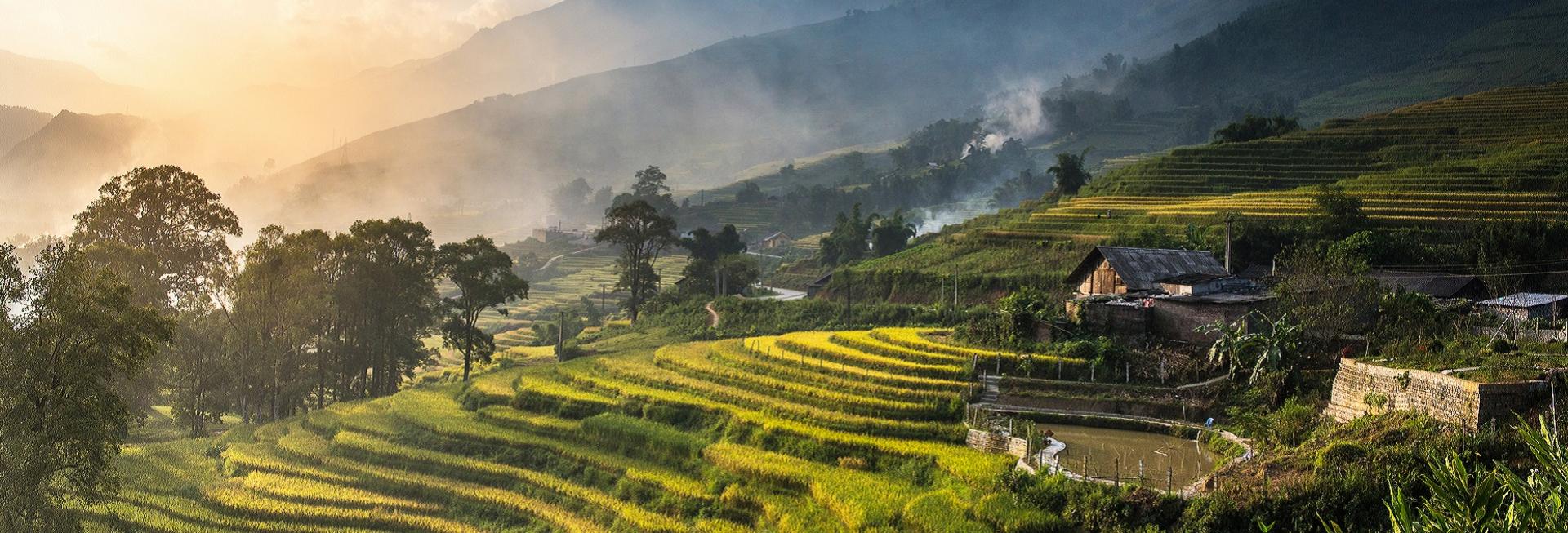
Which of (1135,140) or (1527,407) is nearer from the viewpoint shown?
(1527,407)

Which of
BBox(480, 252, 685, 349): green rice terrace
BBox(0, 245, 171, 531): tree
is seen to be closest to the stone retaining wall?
BBox(0, 245, 171, 531): tree

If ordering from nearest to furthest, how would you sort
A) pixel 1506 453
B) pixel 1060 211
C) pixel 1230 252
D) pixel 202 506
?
pixel 1506 453
pixel 202 506
pixel 1230 252
pixel 1060 211

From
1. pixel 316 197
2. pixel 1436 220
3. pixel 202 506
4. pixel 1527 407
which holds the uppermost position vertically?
pixel 316 197

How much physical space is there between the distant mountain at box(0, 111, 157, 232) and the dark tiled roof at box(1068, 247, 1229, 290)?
83.3m

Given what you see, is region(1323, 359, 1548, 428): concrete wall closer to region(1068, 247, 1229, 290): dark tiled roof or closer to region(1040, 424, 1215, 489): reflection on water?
region(1040, 424, 1215, 489): reflection on water

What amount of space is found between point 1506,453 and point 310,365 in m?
33.9

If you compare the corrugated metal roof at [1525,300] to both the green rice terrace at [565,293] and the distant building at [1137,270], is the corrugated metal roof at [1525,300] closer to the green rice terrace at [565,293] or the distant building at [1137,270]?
the distant building at [1137,270]

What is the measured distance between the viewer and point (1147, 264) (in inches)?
1196

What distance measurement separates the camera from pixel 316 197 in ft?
396

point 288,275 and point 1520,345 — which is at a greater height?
point 288,275

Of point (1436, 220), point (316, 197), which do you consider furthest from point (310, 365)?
point (316, 197)

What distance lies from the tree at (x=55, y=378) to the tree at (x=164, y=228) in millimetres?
13092

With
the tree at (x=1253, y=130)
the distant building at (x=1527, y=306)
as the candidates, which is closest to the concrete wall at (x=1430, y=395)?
the distant building at (x=1527, y=306)

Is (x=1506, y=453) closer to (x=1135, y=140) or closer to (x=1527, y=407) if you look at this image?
(x=1527, y=407)
